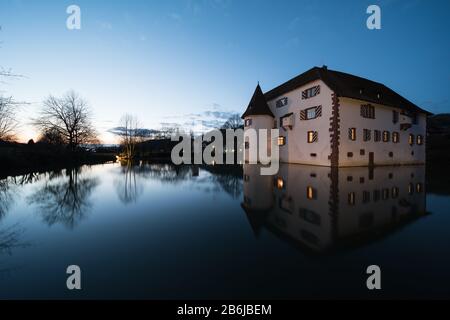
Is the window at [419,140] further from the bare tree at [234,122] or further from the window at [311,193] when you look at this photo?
the bare tree at [234,122]

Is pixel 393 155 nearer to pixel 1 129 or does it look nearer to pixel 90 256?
pixel 90 256

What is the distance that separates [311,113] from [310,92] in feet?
7.52

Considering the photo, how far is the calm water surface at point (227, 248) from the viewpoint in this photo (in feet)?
8.06

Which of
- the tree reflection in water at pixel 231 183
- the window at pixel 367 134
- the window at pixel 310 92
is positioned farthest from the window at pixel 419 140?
the tree reflection in water at pixel 231 183

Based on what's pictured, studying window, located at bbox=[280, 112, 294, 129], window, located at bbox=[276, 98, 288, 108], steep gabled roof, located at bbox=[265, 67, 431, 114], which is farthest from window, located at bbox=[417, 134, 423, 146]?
window, located at bbox=[276, 98, 288, 108]

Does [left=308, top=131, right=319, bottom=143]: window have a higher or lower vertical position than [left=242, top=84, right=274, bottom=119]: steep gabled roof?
lower

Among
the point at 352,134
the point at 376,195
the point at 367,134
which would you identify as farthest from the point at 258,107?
the point at 376,195

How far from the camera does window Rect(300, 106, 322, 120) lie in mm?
21053

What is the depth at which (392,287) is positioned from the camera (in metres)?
2.44

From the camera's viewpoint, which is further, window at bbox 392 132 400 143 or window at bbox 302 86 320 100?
window at bbox 392 132 400 143

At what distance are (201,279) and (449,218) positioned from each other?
672 centimetres

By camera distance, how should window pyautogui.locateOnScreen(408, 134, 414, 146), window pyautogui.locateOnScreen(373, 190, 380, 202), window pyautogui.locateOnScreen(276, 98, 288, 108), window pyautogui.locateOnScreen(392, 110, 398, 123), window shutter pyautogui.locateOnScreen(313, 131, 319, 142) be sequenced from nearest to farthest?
1. window pyautogui.locateOnScreen(373, 190, 380, 202)
2. window shutter pyautogui.locateOnScreen(313, 131, 319, 142)
3. window pyautogui.locateOnScreen(392, 110, 398, 123)
4. window pyautogui.locateOnScreen(408, 134, 414, 146)
5. window pyautogui.locateOnScreen(276, 98, 288, 108)

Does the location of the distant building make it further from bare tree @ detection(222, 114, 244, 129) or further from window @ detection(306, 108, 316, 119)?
bare tree @ detection(222, 114, 244, 129)
